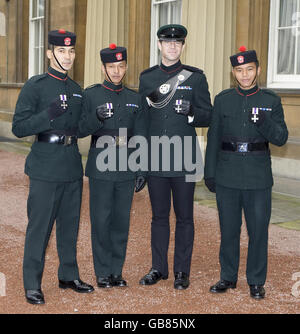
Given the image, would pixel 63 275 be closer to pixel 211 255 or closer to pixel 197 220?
pixel 211 255

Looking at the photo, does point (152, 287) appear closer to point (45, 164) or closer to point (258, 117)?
point (45, 164)

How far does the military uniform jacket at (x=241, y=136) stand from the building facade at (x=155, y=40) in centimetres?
418

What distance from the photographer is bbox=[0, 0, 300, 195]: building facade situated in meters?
8.78

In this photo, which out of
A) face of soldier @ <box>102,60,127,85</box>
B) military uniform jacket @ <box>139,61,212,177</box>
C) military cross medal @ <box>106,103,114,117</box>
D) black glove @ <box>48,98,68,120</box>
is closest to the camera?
black glove @ <box>48,98,68,120</box>

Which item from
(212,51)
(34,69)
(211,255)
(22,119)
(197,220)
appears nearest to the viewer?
(22,119)

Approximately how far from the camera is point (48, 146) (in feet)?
13.2

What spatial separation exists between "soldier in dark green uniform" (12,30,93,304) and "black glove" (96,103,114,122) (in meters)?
0.17

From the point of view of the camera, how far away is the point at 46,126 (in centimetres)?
387

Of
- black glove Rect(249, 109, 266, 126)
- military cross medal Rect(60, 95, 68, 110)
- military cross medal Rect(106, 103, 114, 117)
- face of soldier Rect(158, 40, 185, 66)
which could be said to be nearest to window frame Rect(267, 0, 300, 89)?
face of soldier Rect(158, 40, 185, 66)

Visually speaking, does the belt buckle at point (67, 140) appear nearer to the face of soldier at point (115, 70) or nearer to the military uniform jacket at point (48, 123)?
the military uniform jacket at point (48, 123)

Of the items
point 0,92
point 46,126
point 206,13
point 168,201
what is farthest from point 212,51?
point 0,92

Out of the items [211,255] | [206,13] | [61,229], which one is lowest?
[211,255]

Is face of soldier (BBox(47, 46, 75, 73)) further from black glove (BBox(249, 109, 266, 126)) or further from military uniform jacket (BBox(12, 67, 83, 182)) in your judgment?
black glove (BBox(249, 109, 266, 126))

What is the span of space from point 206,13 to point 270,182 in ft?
18.4
